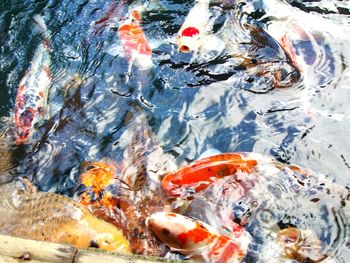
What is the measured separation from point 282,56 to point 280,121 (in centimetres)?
91

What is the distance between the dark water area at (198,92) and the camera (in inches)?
155

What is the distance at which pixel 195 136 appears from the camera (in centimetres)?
417

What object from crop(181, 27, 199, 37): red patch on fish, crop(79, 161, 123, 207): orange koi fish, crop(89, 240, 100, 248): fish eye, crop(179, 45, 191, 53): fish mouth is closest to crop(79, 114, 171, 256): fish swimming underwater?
crop(79, 161, 123, 207): orange koi fish

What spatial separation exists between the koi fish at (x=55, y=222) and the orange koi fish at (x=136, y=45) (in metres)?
1.79

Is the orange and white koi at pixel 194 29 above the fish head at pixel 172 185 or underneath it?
above

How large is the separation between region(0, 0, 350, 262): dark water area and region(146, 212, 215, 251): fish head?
15.8 inches

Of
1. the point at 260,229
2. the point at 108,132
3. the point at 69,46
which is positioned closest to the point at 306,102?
the point at 260,229

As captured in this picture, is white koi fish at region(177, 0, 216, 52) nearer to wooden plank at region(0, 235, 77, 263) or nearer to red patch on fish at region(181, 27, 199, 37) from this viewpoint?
red patch on fish at region(181, 27, 199, 37)

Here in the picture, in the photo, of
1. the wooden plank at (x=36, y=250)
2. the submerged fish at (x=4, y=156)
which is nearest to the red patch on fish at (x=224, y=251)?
the wooden plank at (x=36, y=250)

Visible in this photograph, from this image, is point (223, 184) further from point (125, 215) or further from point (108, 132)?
point (108, 132)

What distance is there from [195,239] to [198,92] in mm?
1806

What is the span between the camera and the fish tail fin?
525 cm

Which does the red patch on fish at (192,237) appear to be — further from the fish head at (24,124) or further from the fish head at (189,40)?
the fish head at (189,40)

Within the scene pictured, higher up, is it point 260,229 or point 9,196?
point 9,196
